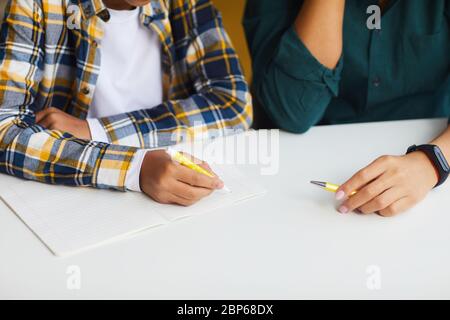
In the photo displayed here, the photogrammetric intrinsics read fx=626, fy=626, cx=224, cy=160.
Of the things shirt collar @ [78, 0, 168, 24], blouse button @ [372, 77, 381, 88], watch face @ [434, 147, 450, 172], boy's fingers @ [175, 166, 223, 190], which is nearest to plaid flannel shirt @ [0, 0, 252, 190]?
shirt collar @ [78, 0, 168, 24]

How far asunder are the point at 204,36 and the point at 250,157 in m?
0.34

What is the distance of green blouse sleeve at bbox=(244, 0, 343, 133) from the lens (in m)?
1.28

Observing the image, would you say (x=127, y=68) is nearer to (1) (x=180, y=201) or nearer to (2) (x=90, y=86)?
(2) (x=90, y=86)

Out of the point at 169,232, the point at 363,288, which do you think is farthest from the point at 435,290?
the point at 169,232

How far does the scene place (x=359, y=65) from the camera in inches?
54.4

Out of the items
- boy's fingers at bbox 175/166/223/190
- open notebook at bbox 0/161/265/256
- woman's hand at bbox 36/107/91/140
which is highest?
woman's hand at bbox 36/107/91/140

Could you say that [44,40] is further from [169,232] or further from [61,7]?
[169,232]

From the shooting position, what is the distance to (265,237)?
35.9 inches

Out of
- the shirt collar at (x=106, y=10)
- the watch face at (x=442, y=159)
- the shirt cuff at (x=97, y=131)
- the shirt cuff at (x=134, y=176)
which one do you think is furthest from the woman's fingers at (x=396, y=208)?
the shirt collar at (x=106, y=10)

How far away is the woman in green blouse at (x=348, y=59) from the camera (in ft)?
4.20

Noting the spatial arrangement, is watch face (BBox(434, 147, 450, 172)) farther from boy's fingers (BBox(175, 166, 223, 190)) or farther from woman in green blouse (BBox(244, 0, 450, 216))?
boy's fingers (BBox(175, 166, 223, 190))

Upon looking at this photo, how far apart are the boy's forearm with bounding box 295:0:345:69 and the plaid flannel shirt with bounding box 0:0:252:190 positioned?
0.54ft

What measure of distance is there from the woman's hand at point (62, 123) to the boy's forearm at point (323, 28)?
0.48 metres
